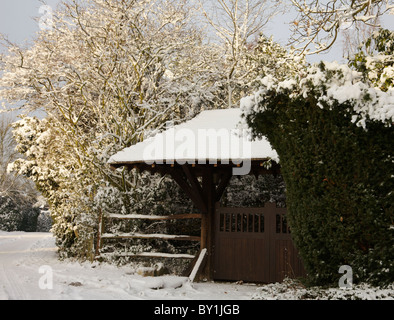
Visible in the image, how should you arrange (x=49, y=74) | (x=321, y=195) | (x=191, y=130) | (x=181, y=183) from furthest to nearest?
(x=49, y=74) → (x=191, y=130) → (x=181, y=183) → (x=321, y=195)

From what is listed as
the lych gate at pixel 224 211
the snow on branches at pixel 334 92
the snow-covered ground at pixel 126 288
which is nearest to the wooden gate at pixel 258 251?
the lych gate at pixel 224 211

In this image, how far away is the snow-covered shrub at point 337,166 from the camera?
15.5ft

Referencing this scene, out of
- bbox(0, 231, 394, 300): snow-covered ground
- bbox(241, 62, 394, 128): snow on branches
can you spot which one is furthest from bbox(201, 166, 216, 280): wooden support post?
bbox(241, 62, 394, 128): snow on branches

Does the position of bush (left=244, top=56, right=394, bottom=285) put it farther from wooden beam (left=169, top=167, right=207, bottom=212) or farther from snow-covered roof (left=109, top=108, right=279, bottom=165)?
wooden beam (left=169, top=167, right=207, bottom=212)

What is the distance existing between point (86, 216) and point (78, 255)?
4.81 ft

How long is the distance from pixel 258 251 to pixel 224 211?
1.18m

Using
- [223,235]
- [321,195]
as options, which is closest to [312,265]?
[321,195]

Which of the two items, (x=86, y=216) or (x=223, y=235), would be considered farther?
(x=86, y=216)

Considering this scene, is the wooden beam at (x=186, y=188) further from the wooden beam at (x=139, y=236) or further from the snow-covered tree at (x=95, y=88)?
the snow-covered tree at (x=95, y=88)

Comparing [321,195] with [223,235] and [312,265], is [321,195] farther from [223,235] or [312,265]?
[223,235]

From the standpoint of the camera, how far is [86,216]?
11.1 m

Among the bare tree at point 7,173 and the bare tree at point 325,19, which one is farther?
the bare tree at point 7,173

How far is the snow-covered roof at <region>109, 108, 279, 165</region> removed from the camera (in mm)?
7844
